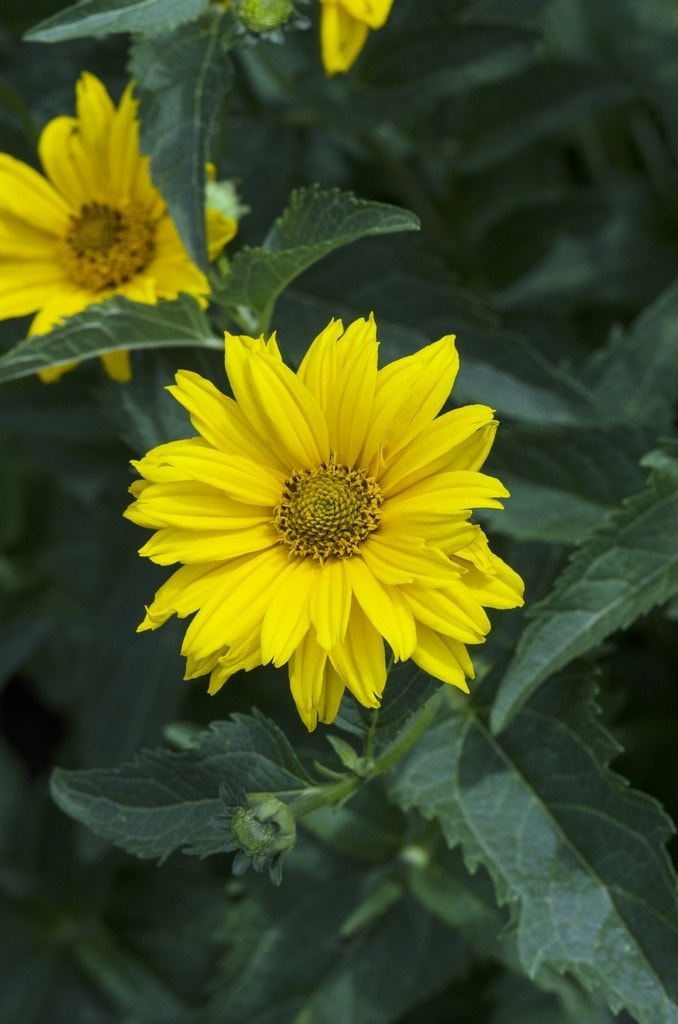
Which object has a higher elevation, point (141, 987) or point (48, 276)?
point (48, 276)

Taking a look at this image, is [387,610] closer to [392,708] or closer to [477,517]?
[392,708]

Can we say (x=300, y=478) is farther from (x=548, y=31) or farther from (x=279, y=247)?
(x=548, y=31)

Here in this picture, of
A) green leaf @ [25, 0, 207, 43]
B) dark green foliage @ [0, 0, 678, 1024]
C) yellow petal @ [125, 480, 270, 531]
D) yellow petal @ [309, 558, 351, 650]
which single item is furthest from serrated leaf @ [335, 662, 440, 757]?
green leaf @ [25, 0, 207, 43]

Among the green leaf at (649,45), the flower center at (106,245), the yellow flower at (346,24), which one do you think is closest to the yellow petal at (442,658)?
the flower center at (106,245)

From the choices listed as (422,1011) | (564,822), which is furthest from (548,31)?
(422,1011)

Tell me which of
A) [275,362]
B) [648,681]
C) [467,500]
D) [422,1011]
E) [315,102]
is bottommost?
[422,1011]

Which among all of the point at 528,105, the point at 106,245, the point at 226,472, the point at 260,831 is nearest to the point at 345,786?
the point at 260,831

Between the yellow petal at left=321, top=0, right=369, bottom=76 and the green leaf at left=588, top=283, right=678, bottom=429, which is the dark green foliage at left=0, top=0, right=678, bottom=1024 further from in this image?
the yellow petal at left=321, top=0, right=369, bottom=76
